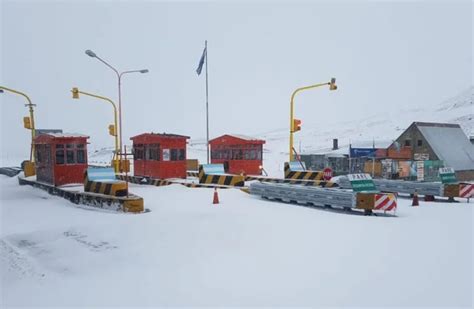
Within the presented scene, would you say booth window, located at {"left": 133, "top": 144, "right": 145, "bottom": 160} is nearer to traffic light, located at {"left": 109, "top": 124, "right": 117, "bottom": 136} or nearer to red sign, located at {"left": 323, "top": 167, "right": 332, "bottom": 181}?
traffic light, located at {"left": 109, "top": 124, "right": 117, "bottom": 136}

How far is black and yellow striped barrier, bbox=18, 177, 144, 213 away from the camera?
10812 millimetres

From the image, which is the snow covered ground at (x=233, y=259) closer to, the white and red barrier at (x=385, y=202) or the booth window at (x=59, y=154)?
the white and red barrier at (x=385, y=202)

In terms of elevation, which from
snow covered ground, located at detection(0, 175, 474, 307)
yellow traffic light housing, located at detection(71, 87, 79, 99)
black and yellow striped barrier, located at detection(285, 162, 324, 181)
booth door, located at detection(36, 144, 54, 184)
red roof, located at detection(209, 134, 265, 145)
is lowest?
snow covered ground, located at detection(0, 175, 474, 307)

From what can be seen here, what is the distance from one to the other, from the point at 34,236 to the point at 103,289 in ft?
12.8

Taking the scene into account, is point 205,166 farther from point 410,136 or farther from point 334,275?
point 410,136

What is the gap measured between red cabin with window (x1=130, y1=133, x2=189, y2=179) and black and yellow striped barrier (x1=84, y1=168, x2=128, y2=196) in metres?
5.03

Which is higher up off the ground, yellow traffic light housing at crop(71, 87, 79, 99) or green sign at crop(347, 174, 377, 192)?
yellow traffic light housing at crop(71, 87, 79, 99)

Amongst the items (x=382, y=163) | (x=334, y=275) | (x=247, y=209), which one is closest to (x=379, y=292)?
(x=334, y=275)

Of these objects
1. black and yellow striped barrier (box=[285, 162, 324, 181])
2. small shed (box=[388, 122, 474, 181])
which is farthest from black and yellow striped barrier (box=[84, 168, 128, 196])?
small shed (box=[388, 122, 474, 181])

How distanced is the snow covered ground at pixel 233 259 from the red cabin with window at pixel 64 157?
6394 millimetres

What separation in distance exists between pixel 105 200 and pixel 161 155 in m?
7.87

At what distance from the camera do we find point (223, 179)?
17.6 meters

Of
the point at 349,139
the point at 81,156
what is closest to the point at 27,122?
the point at 81,156

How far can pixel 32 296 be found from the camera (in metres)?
5.22
